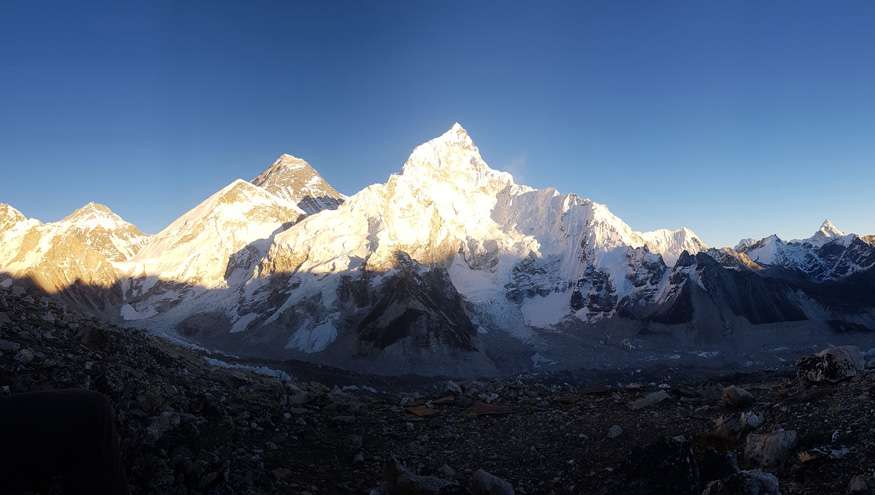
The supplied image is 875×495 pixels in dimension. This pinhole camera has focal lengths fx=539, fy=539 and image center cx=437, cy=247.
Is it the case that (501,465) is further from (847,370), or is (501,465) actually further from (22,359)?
(22,359)

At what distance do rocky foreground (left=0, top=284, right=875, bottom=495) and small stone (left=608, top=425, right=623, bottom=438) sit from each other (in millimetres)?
52

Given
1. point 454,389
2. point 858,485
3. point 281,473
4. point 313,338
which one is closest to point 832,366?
point 858,485

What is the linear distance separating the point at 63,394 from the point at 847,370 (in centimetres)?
1808

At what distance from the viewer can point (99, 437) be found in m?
6.20

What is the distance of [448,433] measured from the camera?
17000 millimetres

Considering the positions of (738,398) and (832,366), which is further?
(738,398)

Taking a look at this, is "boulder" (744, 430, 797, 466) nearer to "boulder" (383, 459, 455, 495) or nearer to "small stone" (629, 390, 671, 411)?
"small stone" (629, 390, 671, 411)

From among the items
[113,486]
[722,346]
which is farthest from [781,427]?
[722,346]

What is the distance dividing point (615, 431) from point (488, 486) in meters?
5.17

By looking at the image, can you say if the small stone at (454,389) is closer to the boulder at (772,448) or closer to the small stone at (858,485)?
the boulder at (772,448)

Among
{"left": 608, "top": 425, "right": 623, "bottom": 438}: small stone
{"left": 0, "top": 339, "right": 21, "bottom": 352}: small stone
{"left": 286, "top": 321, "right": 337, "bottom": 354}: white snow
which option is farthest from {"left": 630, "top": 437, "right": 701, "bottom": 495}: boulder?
{"left": 286, "top": 321, "right": 337, "bottom": 354}: white snow

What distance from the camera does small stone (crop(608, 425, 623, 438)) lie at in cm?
1465

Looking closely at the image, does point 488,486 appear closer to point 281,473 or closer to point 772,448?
point 281,473

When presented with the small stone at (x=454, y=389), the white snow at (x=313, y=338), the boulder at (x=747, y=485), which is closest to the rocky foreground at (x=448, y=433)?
the boulder at (x=747, y=485)
